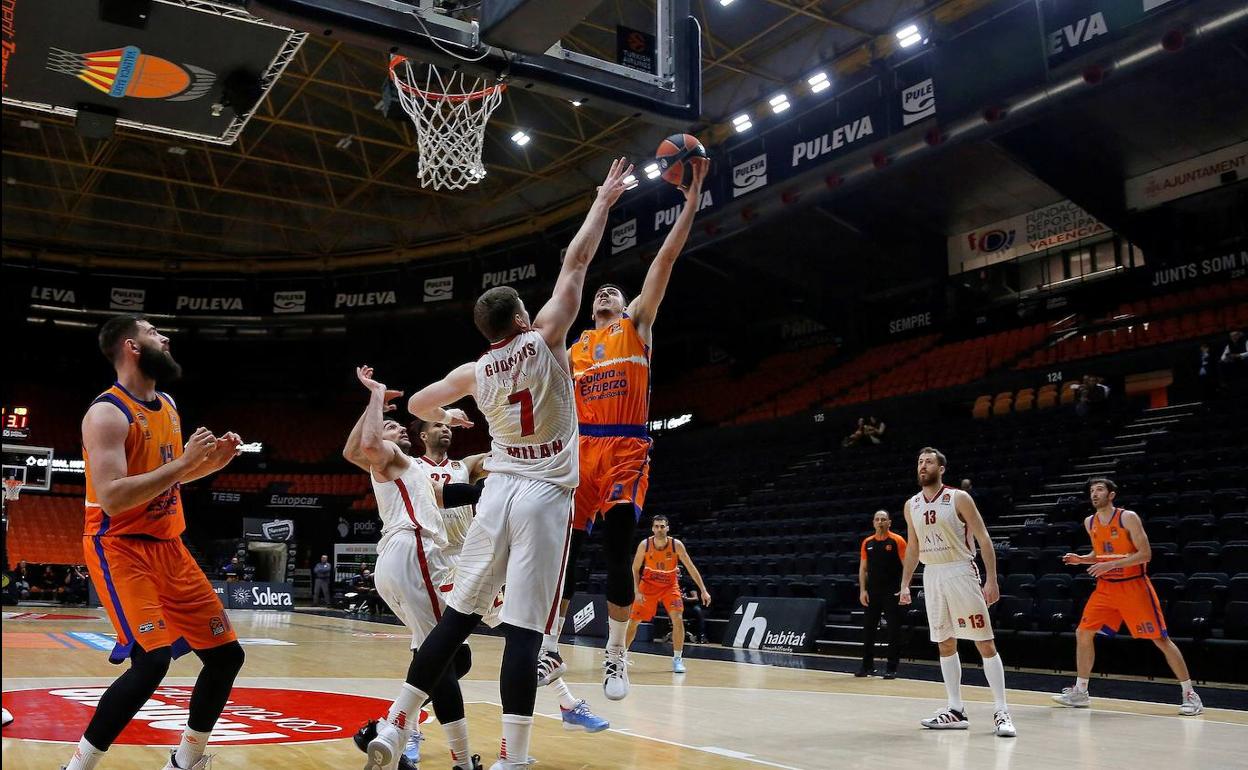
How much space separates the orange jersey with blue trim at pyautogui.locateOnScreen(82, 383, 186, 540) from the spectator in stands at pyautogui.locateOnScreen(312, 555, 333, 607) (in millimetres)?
24217

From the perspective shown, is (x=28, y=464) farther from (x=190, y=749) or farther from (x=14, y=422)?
(x=190, y=749)

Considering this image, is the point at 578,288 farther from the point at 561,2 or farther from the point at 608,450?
the point at 561,2

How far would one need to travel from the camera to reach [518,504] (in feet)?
13.0

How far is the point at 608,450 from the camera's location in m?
5.45

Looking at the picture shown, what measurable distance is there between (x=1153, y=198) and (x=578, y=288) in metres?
21.1

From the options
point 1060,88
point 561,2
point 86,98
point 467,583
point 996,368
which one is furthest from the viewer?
point 996,368

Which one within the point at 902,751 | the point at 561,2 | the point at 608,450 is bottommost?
→ the point at 902,751

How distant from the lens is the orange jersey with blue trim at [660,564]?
1191 centimetres

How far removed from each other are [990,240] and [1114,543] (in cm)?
1714

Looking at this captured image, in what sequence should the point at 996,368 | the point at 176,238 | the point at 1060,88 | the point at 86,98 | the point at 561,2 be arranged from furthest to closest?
1. the point at 176,238
2. the point at 996,368
3. the point at 86,98
4. the point at 1060,88
5. the point at 561,2

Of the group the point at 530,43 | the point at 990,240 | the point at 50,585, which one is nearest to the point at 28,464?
the point at 50,585

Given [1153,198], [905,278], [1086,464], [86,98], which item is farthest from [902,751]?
[905,278]

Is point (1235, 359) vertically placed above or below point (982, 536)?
above

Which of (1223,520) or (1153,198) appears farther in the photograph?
(1153,198)
